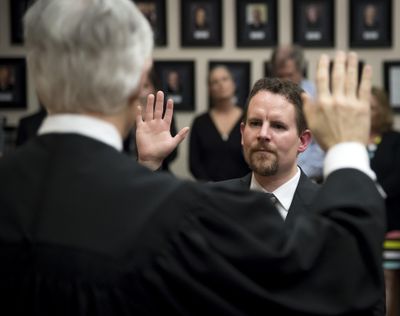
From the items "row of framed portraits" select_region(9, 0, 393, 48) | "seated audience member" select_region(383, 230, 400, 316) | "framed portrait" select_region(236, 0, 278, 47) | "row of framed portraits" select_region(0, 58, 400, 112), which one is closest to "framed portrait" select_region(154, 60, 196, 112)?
"row of framed portraits" select_region(0, 58, 400, 112)

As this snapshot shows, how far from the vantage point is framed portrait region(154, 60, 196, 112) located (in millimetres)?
5555

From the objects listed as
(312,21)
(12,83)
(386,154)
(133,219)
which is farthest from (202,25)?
(133,219)

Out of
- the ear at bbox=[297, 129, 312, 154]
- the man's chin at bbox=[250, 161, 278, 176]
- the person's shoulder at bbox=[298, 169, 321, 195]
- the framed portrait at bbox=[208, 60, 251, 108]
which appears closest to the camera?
the person's shoulder at bbox=[298, 169, 321, 195]

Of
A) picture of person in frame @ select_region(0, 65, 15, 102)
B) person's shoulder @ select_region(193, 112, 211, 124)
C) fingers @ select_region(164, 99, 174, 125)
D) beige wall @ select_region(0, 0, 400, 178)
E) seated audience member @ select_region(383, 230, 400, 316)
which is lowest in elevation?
seated audience member @ select_region(383, 230, 400, 316)

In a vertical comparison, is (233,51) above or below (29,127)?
above

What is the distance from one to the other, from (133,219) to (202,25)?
439 cm

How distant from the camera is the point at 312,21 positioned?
5531 millimetres

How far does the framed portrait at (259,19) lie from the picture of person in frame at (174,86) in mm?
496

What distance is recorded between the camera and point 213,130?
15.8ft

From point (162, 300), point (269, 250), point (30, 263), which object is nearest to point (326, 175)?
point (269, 250)

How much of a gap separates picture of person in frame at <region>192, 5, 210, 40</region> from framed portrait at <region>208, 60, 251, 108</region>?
0.21 metres

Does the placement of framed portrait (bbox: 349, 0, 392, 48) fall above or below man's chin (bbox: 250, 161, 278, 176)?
above

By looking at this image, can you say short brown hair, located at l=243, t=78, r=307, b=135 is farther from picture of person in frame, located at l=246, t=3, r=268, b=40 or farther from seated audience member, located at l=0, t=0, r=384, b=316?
picture of person in frame, located at l=246, t=3, r=268, b=40

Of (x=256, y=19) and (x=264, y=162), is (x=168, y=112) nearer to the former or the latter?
(x=264, y=162)
